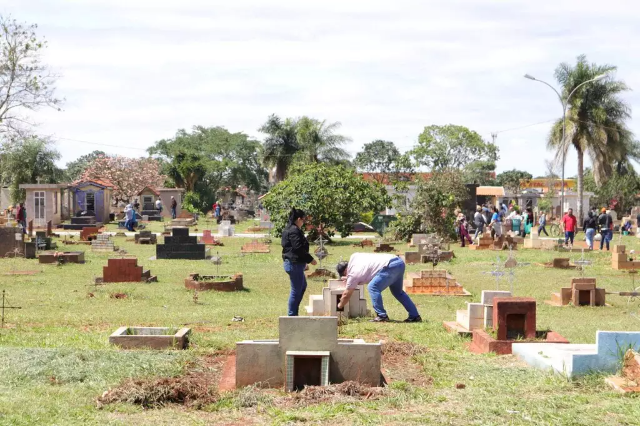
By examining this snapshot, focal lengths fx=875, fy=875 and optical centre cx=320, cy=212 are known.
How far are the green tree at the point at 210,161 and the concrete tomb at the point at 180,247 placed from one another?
137ft

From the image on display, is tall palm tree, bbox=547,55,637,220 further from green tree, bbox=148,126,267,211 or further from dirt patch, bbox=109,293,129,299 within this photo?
dirt patch, bbox=109,293,129,299

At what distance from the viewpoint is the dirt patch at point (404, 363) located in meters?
8.80

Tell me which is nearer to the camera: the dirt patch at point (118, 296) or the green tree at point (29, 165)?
the dirt patch at point (118, 296)

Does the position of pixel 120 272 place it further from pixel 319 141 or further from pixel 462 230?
pixel 319 141

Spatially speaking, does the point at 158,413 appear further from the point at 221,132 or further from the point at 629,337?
the point at 221,132

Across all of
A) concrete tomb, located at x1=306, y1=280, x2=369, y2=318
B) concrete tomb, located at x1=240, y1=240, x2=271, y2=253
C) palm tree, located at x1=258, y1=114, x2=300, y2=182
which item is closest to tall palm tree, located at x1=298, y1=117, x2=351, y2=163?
palm tree, located at x1=258, y1=114, x2=300, y2=182

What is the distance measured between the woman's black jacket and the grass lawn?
1029 mm

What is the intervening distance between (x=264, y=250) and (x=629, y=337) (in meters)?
21.5

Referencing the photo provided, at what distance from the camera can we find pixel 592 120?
50312mm

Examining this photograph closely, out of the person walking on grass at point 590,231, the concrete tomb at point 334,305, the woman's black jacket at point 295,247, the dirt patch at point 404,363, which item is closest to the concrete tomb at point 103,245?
the person walking on grass at point 590,231

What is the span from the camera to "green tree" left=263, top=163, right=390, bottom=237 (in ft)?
108

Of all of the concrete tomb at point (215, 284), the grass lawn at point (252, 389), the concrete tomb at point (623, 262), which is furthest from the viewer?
the concrete tomb at point (623, 262)

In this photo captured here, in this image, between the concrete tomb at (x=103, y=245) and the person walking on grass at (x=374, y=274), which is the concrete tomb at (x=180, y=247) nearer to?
the concrete tomb at (x=103, y=245)

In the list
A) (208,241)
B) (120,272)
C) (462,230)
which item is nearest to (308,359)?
(120,272)
